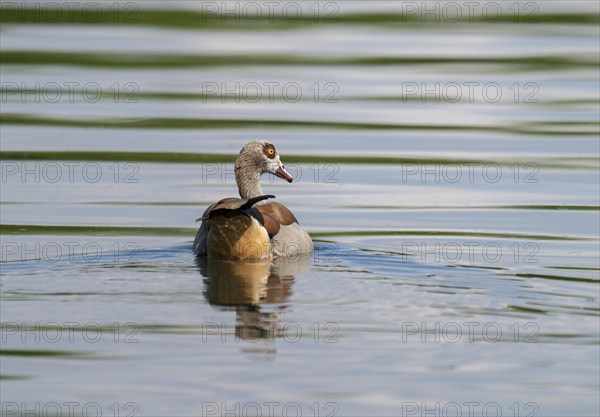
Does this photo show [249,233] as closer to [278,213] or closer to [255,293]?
[278,213]

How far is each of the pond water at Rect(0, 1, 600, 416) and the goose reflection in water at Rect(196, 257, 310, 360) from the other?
0.12ft

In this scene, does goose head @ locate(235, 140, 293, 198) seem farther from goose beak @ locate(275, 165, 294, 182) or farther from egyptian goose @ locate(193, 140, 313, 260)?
egyptian goose @ locate(193, 140, 313, 260)

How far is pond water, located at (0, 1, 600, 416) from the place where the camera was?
369 inches

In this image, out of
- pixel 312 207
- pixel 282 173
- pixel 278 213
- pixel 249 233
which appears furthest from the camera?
pixel 312 207

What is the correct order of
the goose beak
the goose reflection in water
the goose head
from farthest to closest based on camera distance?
the goose beak
the goose head
the goose reflection in water

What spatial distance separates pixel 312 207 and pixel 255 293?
4.18 metres

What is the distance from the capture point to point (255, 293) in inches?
464

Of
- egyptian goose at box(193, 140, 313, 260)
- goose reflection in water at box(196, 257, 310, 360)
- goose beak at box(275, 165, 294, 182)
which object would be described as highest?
goose beak at box(275, 165, 294, 182)

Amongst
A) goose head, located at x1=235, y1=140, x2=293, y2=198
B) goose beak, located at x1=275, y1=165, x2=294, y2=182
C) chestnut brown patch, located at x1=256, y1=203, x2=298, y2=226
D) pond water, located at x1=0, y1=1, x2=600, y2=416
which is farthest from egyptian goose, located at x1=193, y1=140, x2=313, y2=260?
goose beak, located at x1=275, y1=165, x2=294, y2=182

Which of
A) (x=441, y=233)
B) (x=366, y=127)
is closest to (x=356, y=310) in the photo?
(x=441, y=233)

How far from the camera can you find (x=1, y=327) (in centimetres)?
1048

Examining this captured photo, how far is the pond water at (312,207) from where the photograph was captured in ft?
30.8

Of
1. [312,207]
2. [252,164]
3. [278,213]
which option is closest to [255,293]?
[278,213]

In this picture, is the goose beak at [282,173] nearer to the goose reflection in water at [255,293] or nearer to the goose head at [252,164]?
the goose head at [252,164]
